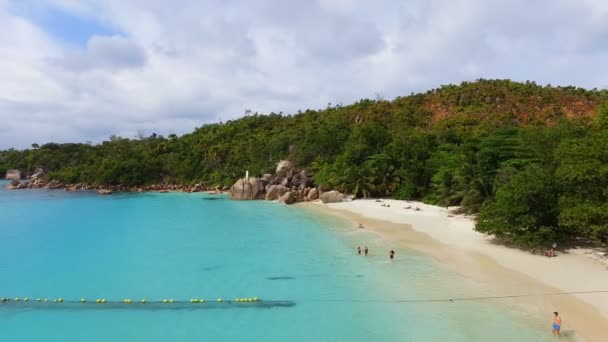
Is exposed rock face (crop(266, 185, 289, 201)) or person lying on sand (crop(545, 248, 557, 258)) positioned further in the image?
exposed rock face (crop(266, 185, 289, 201))

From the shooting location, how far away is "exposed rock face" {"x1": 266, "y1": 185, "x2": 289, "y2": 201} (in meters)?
46.5

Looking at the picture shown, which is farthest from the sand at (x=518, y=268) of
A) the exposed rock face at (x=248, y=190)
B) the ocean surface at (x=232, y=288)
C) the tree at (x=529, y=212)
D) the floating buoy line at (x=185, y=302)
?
the exposed rock face at (x=248, y=190)

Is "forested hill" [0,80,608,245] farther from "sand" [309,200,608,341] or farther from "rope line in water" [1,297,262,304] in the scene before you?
"rope line in water" [1,297,262,304]

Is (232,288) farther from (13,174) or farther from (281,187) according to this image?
(13,174)

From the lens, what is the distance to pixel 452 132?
4291 cm

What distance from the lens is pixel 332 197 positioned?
41.1 meters

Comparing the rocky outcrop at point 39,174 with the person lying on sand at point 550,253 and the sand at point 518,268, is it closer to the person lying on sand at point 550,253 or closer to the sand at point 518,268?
the sand at point 518,268

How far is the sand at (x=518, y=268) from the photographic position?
41.5ft

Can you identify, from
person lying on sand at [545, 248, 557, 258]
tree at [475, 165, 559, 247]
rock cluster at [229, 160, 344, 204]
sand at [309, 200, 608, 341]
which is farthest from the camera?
rock cluster at [229, 160, 344, 204]

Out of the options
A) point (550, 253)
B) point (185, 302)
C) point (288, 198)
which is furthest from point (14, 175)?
point (550, 253)

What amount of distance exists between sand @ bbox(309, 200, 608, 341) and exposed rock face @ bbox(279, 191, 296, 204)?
618 inches

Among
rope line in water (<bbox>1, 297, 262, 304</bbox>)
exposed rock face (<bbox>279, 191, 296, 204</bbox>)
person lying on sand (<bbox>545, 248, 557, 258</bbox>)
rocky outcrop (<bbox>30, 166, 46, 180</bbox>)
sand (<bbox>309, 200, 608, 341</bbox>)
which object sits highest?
rocky outcrop (<bbox>30, 166, 46, 180</bbox>)

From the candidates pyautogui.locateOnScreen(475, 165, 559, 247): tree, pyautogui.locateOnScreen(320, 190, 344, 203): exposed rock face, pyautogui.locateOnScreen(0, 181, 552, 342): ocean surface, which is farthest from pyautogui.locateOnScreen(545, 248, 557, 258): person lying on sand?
pyautogui.locateOnScreen(320, 190, 344, 203): exposed rock face

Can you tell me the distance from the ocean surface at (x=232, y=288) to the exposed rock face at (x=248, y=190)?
17.1 metres
